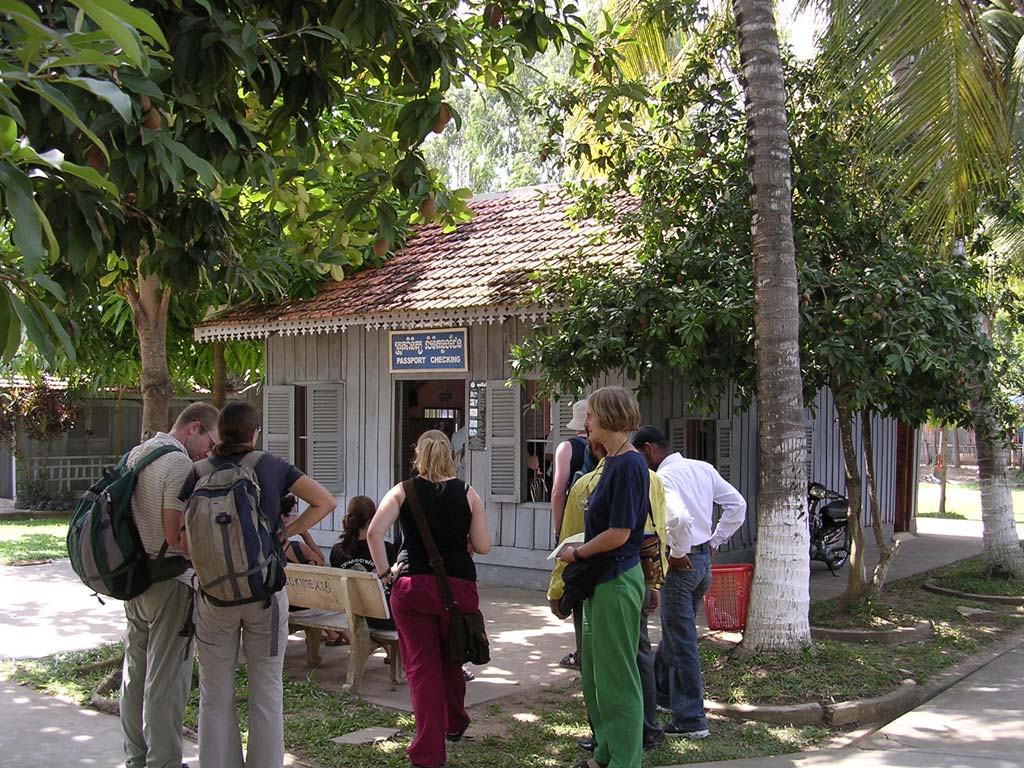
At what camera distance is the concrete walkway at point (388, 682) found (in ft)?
18.8

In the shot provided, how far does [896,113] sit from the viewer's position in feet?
28.3

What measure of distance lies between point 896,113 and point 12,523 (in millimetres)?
16995

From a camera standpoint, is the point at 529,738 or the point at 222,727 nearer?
the point at 222,727

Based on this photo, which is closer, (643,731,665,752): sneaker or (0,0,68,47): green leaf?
(0,0,68,47): green leaf

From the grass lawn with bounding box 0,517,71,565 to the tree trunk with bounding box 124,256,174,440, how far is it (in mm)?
4648

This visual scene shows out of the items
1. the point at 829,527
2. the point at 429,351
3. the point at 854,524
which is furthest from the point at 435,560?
the point at 829,527

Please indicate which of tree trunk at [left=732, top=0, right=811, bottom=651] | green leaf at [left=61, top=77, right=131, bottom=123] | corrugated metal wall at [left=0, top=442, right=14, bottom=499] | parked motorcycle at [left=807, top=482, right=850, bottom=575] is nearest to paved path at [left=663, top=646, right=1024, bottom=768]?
tree trunk at [left=732, top=0, right=811, bottom=651]

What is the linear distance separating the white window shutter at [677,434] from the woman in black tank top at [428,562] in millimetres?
5647

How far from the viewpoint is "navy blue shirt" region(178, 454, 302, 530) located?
477 centimetres

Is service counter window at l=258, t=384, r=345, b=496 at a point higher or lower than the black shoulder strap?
higher

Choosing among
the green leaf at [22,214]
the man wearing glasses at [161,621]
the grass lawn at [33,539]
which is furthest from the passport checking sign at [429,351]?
the green leaf at [22,214]

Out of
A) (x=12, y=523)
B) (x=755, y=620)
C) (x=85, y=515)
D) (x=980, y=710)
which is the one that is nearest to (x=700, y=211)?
(x=755, y=620)

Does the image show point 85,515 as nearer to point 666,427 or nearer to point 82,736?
point 82,736

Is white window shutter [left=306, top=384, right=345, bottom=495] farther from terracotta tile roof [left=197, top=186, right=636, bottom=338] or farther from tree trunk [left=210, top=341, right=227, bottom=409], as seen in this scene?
tree trunk [left=210, top=341, right=227, bottom=409]
